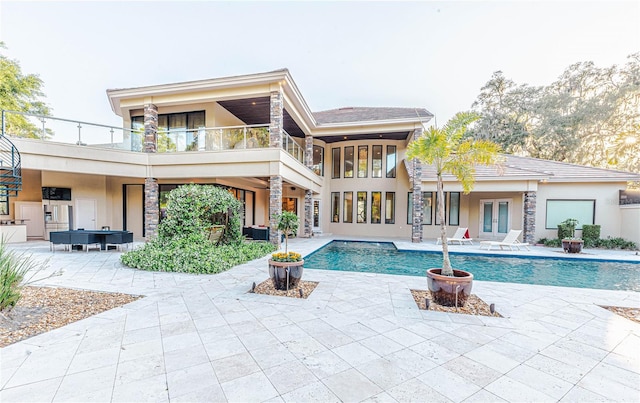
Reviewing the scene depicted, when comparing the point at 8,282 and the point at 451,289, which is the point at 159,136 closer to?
the point at 8,282

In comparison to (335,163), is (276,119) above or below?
above

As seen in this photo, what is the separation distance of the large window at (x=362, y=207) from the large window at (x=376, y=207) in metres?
0.42

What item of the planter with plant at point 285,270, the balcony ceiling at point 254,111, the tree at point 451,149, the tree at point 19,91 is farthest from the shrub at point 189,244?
the tree at point 19,91

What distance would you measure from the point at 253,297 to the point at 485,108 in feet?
80.5

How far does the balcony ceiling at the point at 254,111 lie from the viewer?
11094mm

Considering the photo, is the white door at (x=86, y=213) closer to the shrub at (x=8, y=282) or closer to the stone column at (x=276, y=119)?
the stone column at (x=276, y=119)

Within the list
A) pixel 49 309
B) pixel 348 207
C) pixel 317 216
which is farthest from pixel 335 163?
pixel 49 309

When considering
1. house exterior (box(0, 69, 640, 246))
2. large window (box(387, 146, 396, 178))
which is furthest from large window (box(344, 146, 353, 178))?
large window (box(387, 146, 396, 178))

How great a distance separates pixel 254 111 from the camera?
12414 mm

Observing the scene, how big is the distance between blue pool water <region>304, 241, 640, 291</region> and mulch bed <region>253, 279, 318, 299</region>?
2.35 metres

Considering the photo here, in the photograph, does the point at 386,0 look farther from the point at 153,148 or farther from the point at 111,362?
the point at 111,362

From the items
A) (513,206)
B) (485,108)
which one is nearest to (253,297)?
(513,206)

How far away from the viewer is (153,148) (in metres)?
11.2

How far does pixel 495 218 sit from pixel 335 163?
935cm
